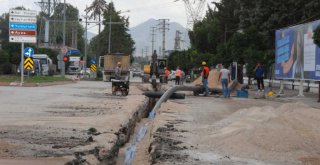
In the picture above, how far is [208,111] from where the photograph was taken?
18219 millimetres

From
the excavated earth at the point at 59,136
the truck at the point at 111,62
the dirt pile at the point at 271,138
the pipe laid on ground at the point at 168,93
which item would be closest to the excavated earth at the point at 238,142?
the dirt pile at the point at 271,138

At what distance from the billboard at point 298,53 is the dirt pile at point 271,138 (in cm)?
1271

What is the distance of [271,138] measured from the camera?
33.7 ft

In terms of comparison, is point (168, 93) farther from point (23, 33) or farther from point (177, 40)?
point (177, 40)

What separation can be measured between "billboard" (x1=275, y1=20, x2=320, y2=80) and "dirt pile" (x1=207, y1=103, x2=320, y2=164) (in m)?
12.7

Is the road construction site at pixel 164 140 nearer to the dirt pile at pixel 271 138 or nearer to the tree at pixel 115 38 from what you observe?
the dirt pile at pixel 271 138

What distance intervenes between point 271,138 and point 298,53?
1854 cm

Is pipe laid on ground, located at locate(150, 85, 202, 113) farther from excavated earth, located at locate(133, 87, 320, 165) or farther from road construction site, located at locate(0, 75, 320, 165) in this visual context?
excavated earth, located at locate(133, 87, 320, 165)

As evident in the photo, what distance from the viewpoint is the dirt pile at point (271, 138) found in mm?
9086

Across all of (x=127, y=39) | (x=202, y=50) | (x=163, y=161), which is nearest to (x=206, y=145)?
(x=163, y=161)

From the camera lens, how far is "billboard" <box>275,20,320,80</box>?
25828 mm

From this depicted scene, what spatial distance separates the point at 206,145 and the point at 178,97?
49.7 feet

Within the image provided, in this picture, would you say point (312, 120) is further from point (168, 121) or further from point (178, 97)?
point (178, 97)

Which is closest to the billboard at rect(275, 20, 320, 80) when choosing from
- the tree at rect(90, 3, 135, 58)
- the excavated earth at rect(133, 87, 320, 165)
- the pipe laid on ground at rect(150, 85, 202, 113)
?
the pipe laid on ground at rect(150, 85, 202, 113)
